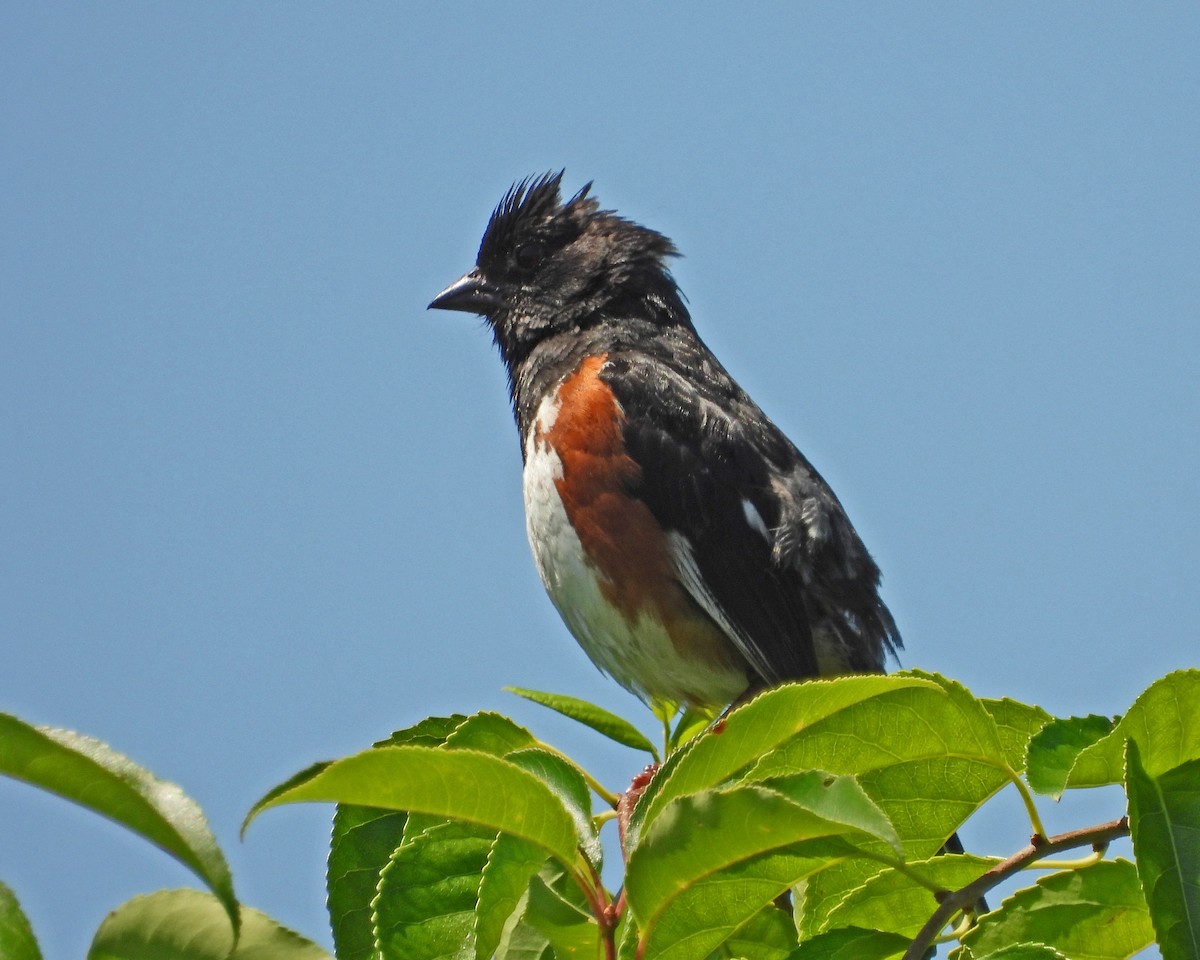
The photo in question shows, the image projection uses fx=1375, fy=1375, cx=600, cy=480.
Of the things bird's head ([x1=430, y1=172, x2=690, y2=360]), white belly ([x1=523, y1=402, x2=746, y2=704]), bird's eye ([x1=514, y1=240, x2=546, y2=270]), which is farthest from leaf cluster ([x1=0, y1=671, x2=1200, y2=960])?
bird's eye ([x1=514, y1=240, x2=546, y2=270])

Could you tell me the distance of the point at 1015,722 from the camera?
1744 mm

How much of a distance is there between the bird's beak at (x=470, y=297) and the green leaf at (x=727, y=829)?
4.11 metres

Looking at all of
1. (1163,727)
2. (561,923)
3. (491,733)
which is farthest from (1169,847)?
(491,733)

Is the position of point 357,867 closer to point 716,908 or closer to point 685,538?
point 716,908

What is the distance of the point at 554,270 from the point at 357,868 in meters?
3.57

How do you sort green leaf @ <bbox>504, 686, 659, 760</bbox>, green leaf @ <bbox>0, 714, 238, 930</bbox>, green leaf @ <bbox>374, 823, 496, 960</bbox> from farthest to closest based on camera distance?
1. green leaf @ <bbox>504, 686, 659, 760</bbox>
2. green leaf @ <bbox>374, 823, 496, 960</bbox>
3. green leaf @ <bbox>0, 714, 238, 930</bbox>

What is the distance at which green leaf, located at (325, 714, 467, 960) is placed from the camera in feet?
6.72

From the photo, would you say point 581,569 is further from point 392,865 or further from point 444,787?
point 444,787

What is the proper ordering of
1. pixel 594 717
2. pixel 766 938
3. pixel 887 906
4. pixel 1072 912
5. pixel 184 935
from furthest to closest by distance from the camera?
pixel 594 717, pixel 766 938, pixel 887 906, pixel 1072 912, pixel 184 935

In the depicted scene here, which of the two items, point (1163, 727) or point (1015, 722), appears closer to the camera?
point (1163, 727)

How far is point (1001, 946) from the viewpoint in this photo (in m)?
1.65

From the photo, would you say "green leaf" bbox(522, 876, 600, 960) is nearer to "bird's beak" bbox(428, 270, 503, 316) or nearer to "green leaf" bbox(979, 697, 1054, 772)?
"green leaf" bbox(979, 697, 1054, 772)

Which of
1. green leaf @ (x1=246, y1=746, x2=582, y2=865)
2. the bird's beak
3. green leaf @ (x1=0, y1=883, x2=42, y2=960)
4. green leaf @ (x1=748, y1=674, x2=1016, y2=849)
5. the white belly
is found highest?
the bird's beak

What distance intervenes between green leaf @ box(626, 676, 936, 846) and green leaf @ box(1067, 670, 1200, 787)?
24 centimetres
